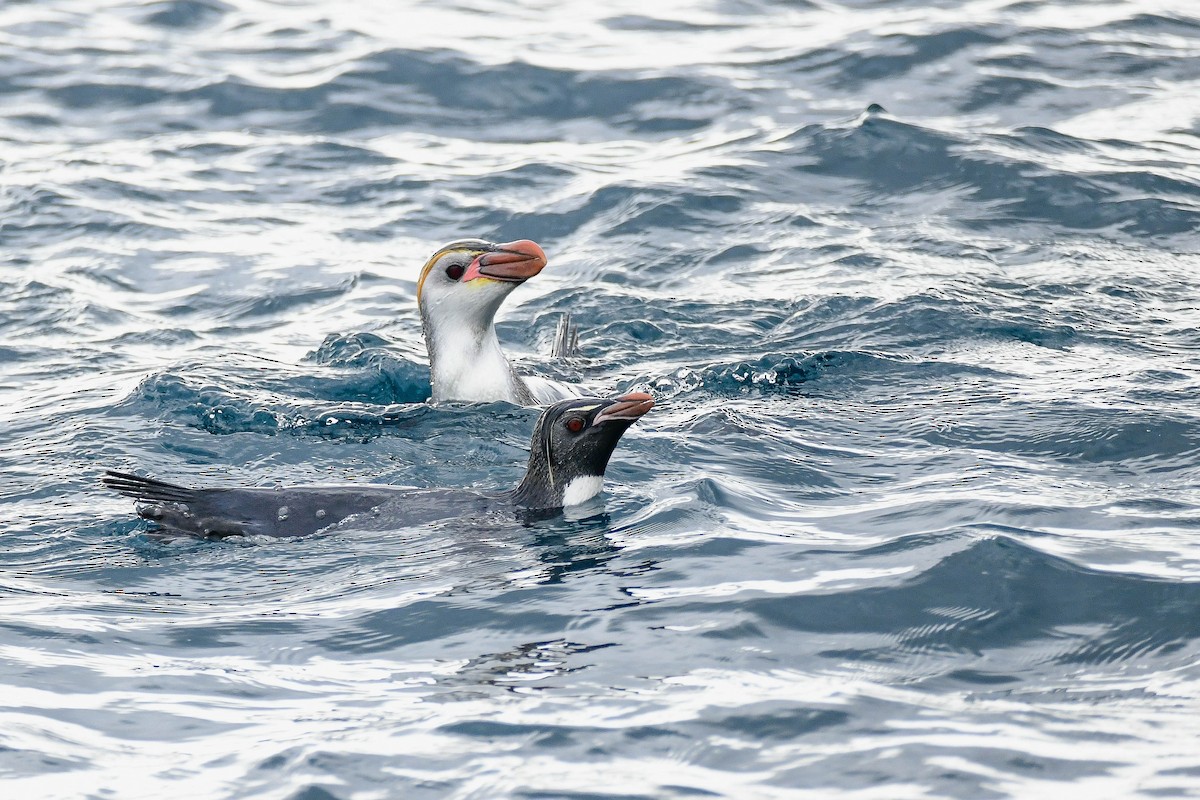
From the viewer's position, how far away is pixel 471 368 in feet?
32.8

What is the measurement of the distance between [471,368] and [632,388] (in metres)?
1.15

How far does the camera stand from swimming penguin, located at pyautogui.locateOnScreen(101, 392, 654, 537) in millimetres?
7508

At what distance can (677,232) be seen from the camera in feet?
45.1

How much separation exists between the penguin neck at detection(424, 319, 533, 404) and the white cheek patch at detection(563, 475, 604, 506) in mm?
1999

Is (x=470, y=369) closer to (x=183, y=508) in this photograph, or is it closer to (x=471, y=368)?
(x=471, y=368)

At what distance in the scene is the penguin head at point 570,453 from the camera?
26.1 feet

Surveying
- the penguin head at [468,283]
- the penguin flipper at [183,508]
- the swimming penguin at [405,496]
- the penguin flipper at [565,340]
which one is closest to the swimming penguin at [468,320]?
the penguin head at [468,283]

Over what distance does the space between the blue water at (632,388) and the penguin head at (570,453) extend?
329 millimetres

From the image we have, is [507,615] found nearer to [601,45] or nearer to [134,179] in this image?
[134,179]

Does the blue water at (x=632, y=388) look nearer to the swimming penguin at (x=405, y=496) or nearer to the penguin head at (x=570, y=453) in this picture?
the swimming penguin at (x=405, y=496)

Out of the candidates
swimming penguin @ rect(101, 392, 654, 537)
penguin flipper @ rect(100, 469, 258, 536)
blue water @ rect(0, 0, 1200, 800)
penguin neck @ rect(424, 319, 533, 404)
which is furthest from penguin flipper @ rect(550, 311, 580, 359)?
penguin flipper @ rect(100, 469, 258, 536)

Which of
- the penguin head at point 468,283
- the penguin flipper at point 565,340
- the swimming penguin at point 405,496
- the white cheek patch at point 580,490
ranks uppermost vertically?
the penguin head at point 468,283

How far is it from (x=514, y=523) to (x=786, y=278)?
529cm

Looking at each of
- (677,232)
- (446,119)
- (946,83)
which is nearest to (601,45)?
(446,119)
